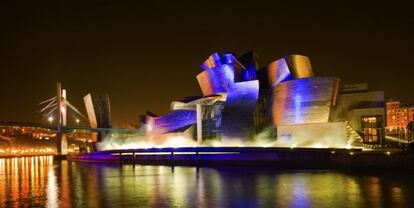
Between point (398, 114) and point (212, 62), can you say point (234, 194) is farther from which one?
point (398, 114)

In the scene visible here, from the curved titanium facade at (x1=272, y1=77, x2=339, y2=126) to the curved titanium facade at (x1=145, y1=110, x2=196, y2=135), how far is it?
1129 centimetres

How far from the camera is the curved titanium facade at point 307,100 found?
39.4m

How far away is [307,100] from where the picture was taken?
40.1 metres

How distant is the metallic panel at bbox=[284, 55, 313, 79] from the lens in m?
43.1

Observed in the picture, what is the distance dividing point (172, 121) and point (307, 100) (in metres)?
16.3

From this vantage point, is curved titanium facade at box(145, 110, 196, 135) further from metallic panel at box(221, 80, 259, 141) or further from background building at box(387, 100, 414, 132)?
background building at box(387, 100, 414, 132)

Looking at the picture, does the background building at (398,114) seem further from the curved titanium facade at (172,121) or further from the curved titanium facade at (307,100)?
the curved titanium facade at (307,100)

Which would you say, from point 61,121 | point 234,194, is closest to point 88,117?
point 61,121

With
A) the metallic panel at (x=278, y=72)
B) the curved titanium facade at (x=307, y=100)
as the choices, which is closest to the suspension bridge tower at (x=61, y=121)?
the metallic panel at (x=278, y=72)

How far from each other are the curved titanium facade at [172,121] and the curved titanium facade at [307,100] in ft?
37.0

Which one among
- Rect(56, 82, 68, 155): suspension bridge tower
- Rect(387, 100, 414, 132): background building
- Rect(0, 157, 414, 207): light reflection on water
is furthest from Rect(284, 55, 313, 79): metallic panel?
Rect(387, 100, 414, 132): background building

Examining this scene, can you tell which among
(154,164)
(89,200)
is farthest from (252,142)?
(89,200)

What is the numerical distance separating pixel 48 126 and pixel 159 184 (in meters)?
51.1

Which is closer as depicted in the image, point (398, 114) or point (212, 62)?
point (212, 62)
